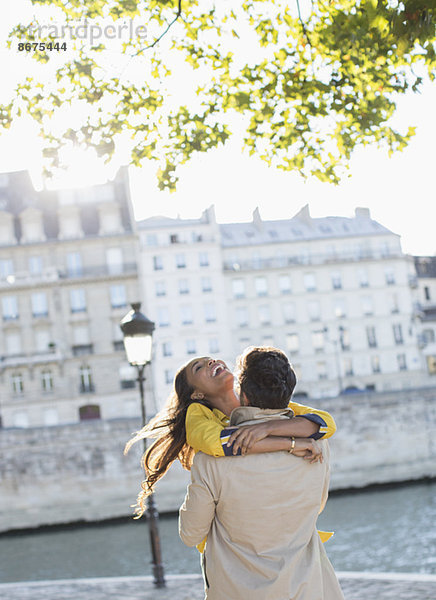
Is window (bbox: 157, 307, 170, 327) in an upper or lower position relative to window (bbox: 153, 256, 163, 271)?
lower

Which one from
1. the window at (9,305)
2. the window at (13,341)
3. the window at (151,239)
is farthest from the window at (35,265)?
the window at (151,239)

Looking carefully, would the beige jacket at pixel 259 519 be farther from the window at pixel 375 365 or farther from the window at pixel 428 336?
the window at pixel 428 336

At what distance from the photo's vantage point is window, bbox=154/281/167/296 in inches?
1644

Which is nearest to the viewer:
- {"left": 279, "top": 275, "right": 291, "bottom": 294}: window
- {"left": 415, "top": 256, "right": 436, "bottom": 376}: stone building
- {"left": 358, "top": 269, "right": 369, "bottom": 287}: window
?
{"left": 279, "top": 275, "right": 291, "bottom": 294}: window

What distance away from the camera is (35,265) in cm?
3906

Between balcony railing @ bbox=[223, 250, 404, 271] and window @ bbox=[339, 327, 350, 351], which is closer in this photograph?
window @ bbox=[339, 327, 350, 351]

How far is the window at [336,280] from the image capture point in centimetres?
4503

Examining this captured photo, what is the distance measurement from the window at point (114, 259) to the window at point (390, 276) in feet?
53.5

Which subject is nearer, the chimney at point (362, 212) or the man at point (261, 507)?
the man at point (261, 507)

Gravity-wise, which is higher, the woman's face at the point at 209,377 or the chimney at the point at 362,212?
the chimney at the point at 362,212

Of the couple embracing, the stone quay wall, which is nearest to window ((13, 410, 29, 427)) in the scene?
the stone quay wall

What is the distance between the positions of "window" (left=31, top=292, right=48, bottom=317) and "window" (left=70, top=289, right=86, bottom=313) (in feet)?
4.38

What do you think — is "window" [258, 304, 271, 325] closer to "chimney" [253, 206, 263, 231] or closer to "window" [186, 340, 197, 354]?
"window" [186, 340, 197, 354]

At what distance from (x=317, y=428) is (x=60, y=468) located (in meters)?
23.5
